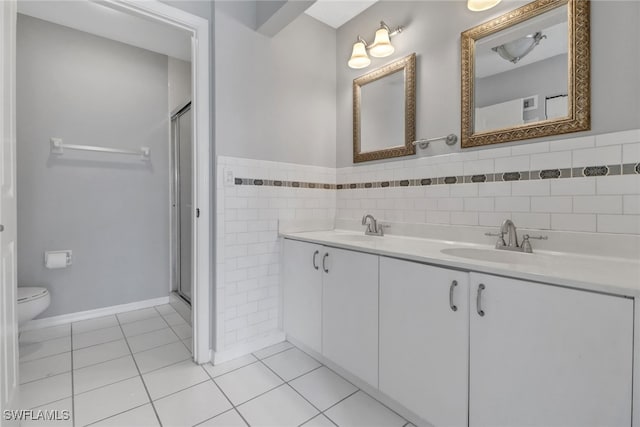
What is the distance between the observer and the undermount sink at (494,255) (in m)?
1.33

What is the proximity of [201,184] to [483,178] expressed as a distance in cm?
166

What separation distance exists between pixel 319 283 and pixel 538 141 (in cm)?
138

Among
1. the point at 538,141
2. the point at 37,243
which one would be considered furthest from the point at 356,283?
the point at 37,243

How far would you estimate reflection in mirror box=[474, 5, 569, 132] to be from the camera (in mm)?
1353

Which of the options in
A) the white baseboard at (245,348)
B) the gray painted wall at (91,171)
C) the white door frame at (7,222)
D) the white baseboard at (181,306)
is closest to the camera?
the white door frame at (7,222)

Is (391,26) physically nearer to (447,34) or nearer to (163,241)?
(447,34)

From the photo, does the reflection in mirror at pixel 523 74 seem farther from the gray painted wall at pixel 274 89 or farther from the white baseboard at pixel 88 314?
the white baseboard at pixel 88 314

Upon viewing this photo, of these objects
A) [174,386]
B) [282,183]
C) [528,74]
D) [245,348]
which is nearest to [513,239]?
[528,74]

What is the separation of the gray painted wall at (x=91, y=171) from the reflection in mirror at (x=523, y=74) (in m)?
2.77

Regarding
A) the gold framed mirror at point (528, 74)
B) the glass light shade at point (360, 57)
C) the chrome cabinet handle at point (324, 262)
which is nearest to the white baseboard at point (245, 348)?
the chrome cabinet handle at point (324, 262)

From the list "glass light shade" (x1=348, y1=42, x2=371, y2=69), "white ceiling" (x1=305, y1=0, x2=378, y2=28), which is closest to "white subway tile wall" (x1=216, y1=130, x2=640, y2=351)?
"glass light shade" (x1=348, y1=42, x2=371, y2=69)

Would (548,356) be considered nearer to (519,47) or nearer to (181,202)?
(519,47)

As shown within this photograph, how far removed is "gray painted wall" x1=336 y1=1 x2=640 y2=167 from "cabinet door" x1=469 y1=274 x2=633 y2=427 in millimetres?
877

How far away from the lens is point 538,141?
4.68ft
